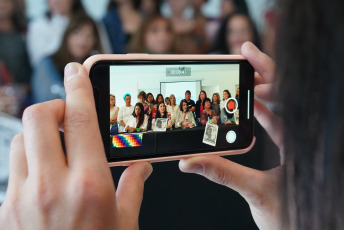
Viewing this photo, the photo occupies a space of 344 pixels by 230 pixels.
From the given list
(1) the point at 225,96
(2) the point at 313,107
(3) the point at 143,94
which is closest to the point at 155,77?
(3) the point at 143,94

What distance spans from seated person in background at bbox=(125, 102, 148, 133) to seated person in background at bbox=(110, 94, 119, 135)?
0.02 m

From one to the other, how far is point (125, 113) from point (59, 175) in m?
0.21

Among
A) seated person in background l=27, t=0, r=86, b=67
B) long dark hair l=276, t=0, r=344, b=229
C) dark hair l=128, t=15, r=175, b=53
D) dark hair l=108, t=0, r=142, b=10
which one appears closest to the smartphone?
long dark hair l=276, t=0, r=344, b=229

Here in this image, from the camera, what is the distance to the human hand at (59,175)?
1.29ft

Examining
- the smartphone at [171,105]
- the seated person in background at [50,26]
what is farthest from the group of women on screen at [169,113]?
the seated person in background at [50,26]

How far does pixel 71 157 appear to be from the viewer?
41 centimetres

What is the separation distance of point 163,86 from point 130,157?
0.13 meters

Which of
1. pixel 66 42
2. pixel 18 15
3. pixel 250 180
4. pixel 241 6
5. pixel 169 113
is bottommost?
pixel 250 180

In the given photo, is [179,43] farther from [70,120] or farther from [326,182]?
[326,182]

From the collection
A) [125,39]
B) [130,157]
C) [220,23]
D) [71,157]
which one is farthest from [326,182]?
[220,23]

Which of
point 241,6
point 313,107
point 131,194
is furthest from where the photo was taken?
point 241,6

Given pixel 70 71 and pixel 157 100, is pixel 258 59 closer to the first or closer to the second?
pixel 157 100

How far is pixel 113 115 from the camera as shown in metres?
0.58

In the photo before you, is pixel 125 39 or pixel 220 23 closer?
pixel 125 39
